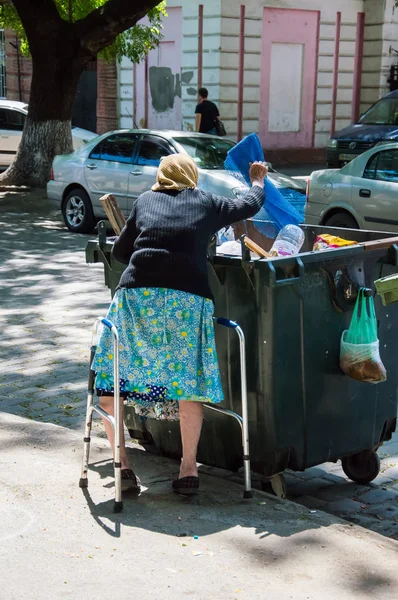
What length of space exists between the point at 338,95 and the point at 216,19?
4729 mm

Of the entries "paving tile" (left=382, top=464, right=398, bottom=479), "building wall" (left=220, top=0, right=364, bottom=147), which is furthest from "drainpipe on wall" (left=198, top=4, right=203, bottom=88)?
"paving tile" (left=382, top=464, right=398, bottom=479)

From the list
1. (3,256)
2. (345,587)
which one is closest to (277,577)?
(345,587)

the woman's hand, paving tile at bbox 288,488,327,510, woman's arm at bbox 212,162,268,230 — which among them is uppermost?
the woman's hand

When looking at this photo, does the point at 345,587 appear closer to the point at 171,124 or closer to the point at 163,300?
the point at 163,300

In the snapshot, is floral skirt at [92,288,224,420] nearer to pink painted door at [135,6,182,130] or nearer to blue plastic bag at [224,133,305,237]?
blue plastic bag at [224,133,305,237]

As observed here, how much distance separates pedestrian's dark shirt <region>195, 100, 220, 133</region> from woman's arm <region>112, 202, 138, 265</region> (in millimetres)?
15373

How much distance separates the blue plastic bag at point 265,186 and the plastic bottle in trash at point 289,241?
0.14 meters

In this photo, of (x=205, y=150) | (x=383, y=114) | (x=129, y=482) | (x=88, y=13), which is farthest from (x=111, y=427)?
(x=383, y=114)

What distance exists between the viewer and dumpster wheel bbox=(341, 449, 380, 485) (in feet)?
17.9

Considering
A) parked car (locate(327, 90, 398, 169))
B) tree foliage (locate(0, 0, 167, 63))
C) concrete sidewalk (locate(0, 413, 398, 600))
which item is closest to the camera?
concrete sidewalk (locate(0, 413, 398, 600))

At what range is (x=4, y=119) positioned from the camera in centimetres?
Result: 2175

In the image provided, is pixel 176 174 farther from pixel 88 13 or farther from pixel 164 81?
pixel 164 81

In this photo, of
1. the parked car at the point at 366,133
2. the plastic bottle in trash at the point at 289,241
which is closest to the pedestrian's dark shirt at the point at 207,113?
the parked car at the point at 366,133

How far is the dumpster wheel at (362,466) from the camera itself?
5.44 metres
